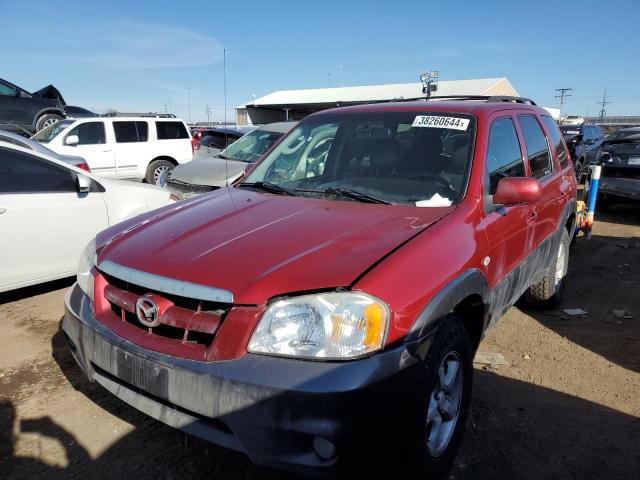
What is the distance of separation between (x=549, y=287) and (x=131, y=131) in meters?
10.6

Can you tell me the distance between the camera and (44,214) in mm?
4562

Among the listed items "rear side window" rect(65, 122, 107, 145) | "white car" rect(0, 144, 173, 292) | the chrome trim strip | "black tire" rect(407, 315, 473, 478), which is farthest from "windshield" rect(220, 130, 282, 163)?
"black tire" rect(407, 315, 473, 478)

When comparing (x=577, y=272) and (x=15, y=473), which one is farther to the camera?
(x=577, y=272)

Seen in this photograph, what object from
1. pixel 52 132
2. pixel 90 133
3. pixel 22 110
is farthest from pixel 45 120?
pixel 90 133

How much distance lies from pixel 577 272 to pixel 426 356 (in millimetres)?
4819

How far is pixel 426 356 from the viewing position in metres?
2.01

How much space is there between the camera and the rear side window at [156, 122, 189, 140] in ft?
40.9

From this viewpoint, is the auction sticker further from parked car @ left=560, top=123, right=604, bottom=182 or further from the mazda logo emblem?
parked car @ left=560, top=123, right=604, bottom=182

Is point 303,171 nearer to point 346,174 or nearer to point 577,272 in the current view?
point 346,174

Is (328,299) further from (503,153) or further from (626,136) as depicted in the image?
(626,136)

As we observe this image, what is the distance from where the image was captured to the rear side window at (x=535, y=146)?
3734 millimetres

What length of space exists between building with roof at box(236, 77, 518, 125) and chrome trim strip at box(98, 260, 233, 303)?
4363 centimetres

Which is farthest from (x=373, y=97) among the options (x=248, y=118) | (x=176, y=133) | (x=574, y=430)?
(x=574, y=430)

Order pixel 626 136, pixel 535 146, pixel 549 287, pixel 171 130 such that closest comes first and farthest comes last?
pixel 535 146 < pixel 549 287 < pixel 626 136 < pixel 171 130
